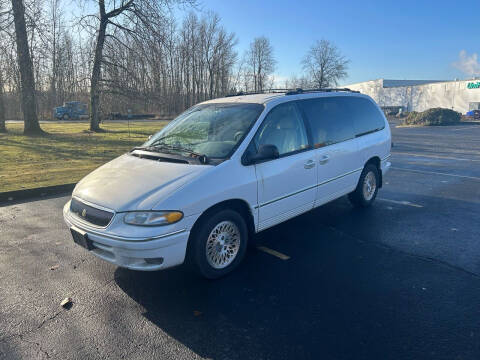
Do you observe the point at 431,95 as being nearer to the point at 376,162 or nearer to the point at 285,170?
the point at 376,162

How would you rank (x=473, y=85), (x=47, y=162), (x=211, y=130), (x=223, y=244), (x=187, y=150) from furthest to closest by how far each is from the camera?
(x=473, y=85)
(x=47, y=162)
(x=211, y=130)
(x=187, y=150)
(x=223, y=244)

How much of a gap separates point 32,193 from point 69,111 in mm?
43080

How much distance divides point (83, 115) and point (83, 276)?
4847cm

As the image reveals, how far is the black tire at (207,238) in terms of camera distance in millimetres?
3488

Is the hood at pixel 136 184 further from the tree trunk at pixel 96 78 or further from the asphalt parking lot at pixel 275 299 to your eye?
the tree trunk at pixel 96 78

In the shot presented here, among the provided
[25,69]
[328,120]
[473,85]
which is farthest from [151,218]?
[473,85]

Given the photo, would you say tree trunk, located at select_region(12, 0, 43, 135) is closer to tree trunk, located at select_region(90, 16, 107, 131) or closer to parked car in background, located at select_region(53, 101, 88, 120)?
tree trunk, located at select_region(90, 16, 107, 131)

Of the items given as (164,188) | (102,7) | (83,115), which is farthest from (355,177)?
(83,115)

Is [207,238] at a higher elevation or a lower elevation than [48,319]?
higher

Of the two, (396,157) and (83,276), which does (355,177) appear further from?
(396,157)

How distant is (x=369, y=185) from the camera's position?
6309mm

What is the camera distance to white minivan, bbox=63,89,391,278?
3.29 metres

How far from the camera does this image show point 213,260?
12.2 ft

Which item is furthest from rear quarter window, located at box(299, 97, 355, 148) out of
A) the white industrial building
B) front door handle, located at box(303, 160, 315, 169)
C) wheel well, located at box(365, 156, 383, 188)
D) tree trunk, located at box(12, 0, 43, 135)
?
the white industrial building
